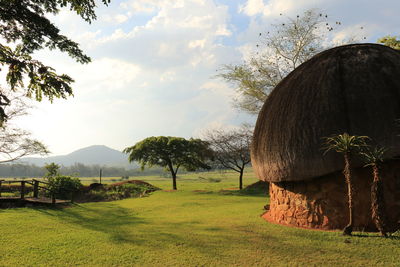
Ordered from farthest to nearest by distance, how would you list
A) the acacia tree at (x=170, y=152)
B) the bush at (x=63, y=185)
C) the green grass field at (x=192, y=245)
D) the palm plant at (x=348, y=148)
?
the acacia tree at (x=170, y=152) → the bush at (x=63, y=185) → the palm plant at (x=348, y=148) → the green grass field at (x=192, y=245)

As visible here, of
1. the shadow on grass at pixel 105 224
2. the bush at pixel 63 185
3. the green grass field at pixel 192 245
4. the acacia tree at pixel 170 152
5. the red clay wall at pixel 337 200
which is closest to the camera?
the green grass field at pixel 192 245

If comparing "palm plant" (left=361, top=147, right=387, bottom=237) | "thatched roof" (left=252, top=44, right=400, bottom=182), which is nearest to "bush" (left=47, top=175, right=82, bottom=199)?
"thatched roof" (left=252, top=44, right=400, bottom=182)

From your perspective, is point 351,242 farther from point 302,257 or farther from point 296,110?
point 296,110

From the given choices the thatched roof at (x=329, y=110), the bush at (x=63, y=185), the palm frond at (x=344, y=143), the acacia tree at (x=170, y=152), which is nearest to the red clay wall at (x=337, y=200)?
the thatched roof at (x=329, y=110)

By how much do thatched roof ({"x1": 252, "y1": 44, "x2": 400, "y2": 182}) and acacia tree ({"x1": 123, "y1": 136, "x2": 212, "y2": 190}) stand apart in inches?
887

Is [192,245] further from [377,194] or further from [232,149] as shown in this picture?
[232,149]

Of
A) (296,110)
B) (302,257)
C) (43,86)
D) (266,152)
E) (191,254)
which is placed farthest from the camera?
(43,86)

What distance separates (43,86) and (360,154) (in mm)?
14261

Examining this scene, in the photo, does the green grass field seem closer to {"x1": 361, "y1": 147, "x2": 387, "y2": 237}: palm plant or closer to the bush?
{"x1": 361, "y1": 147, "x2": 387, "y2": 237}: palm plant

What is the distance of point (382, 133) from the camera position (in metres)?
8.83

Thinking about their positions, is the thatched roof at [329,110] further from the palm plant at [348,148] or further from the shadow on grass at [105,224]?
the shadow on grass at [105,224]

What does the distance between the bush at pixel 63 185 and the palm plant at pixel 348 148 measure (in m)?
25.1

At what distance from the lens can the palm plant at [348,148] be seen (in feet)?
26.8

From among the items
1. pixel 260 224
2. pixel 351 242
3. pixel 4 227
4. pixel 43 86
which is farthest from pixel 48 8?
pixel 351 242
